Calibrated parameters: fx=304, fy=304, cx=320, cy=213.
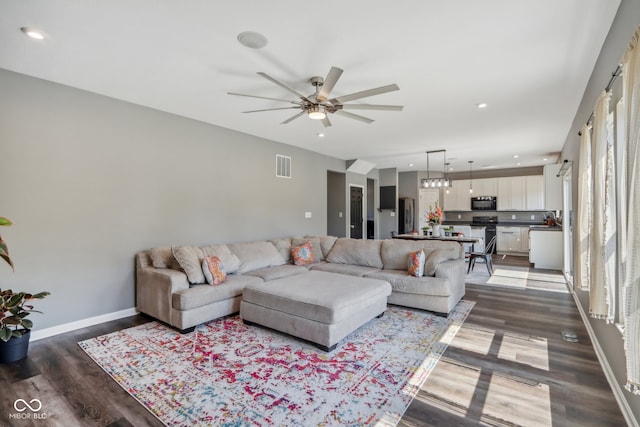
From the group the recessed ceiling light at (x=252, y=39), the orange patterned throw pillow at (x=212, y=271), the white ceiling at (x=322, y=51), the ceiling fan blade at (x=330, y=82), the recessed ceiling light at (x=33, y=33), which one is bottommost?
the orange patterned throw pillow at (x=212, y=271)

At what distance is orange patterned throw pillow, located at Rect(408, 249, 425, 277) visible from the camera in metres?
4.10

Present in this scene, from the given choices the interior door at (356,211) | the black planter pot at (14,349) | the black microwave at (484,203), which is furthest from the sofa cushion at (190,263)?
the black microwave at (484,203)

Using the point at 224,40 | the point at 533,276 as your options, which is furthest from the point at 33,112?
the point at 533,276

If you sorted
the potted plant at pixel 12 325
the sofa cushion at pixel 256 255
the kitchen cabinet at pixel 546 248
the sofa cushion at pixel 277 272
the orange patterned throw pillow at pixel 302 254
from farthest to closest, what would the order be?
the kitchen cabinet at pixel 546 248
the orange patterned throw pillow at pixel 302 254
the sofa cushion at pixel 256 255
the sofa cushion at pixel 277 272
the potted plant at pixel 12 325

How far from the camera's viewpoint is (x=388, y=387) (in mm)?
2316

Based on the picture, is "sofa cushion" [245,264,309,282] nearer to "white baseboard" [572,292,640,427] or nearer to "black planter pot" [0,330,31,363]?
"black planter pot" [0,330,31,363]

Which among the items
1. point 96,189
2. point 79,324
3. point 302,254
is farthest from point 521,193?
point 79,324

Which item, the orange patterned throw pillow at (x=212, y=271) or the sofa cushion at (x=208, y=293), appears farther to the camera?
the orange patterned throw pillow at (x=212, y=271)

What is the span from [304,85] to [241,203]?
264cm

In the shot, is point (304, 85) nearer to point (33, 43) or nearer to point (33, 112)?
point (33, 43)

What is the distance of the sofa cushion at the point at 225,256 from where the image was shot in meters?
4.21

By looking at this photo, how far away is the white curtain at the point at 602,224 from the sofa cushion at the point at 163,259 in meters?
4.03

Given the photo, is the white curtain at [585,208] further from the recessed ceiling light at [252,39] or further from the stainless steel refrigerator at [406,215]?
the stainless steel refrigerator at [406,215]

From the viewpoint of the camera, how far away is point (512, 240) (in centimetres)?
917
